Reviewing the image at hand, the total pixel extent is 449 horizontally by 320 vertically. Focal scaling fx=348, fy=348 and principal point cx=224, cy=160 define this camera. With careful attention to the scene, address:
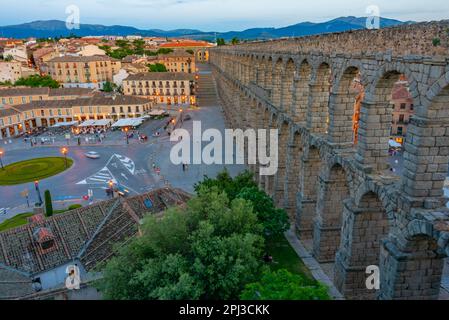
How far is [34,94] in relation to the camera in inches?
3553

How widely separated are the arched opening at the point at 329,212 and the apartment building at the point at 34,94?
84.9 metres

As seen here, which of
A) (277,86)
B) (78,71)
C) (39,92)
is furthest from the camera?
(78,71)

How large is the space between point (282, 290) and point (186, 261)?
201 inches

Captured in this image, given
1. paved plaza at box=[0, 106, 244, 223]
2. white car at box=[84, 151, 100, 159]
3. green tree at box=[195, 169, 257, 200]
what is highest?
green tree at box=[195, 169, 257, 200]

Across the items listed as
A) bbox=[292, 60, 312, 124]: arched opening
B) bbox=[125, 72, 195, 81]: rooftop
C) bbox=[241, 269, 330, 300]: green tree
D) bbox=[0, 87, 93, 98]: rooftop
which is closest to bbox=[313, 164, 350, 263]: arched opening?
bbox=[292, 60, 312, 124]: arched opening

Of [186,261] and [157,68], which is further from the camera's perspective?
[157,68]

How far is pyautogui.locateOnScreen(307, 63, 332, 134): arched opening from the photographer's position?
76.9 ft

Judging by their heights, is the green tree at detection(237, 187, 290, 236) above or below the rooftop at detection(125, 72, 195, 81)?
below

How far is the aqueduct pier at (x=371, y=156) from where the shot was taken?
1317 centimetres

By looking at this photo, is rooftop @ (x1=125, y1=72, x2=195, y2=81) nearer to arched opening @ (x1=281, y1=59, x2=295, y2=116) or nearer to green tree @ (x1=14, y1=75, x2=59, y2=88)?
green tree @ (x1=14, y1=75, x2=59, y2=88)

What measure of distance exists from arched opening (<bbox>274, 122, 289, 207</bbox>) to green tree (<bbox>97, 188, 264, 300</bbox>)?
13.9 metres

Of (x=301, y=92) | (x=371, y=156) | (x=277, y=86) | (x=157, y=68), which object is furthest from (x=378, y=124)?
(x=157, y=68)

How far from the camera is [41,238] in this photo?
981 inches

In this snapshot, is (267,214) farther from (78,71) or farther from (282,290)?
(78,71)
